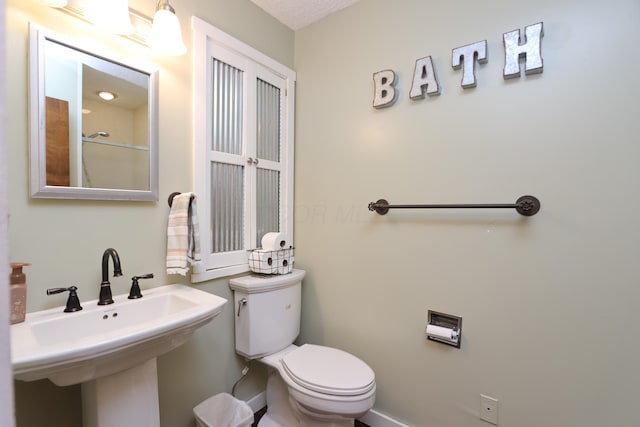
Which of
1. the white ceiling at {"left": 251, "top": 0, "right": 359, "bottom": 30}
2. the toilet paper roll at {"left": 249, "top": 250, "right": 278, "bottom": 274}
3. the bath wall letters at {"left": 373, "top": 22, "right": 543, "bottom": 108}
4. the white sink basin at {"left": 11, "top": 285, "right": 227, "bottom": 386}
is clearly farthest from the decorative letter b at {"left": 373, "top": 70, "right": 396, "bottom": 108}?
the white sink basin at {"left": 11, "top": 285, "right": 227, "bottom": 386}

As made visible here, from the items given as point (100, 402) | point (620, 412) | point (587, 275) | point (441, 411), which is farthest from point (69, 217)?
point (620, 412)

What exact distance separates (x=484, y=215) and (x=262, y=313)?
120 centimetres

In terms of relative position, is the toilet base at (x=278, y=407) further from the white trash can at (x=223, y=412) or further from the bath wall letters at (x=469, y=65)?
the bath wall letters at (x=469, y=65)

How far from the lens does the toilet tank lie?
1497mm

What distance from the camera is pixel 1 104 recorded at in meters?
0.28

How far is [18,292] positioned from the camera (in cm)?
89

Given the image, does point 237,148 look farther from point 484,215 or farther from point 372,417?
point 372,417

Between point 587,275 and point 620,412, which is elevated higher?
point 587,275

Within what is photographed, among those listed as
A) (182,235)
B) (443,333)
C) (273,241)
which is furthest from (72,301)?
(443,333)

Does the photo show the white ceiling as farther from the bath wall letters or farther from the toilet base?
the toilet base

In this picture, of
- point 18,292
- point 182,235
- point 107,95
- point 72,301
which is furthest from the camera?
point 182,235

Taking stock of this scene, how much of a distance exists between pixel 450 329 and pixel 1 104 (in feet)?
5.13

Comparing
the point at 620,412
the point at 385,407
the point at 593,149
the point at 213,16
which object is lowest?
the point at 385,407

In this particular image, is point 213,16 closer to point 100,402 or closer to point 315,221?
point 315,221
